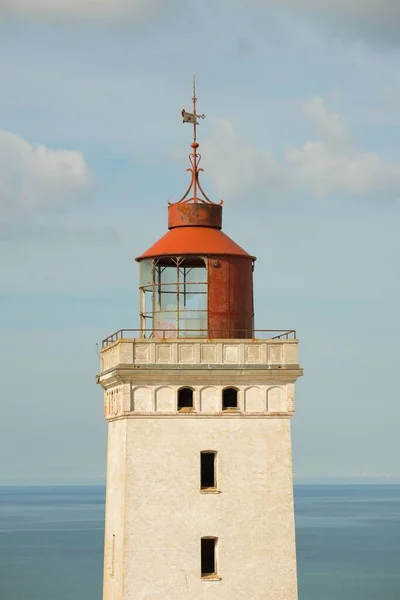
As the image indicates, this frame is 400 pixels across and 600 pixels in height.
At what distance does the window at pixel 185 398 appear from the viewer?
37.7 metres

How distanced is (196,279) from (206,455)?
475cm

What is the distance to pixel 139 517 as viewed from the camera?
36969 mm

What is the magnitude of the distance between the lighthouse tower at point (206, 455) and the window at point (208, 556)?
26mm

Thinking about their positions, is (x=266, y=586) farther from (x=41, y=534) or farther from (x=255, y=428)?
(x=41, y=534)

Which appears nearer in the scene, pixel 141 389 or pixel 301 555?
pixel 141 389

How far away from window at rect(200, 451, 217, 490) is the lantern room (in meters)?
3.17

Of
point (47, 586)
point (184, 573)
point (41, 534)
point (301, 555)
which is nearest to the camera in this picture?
point (184, 573)

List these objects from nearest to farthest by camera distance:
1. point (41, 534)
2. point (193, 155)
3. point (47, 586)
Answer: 1. point (193, 155)
2. point (47, 586)
3. point (41, 534)

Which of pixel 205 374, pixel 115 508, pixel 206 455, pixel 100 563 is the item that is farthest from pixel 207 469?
pixel 100 563

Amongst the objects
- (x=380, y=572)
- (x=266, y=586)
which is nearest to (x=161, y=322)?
(x=266, y=586)

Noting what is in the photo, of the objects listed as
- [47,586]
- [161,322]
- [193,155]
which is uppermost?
[193,155]

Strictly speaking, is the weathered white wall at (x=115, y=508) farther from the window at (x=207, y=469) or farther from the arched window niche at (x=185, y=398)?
the window at (x=207, y=469)

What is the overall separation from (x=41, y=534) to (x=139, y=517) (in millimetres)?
136572

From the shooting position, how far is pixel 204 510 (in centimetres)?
3712
